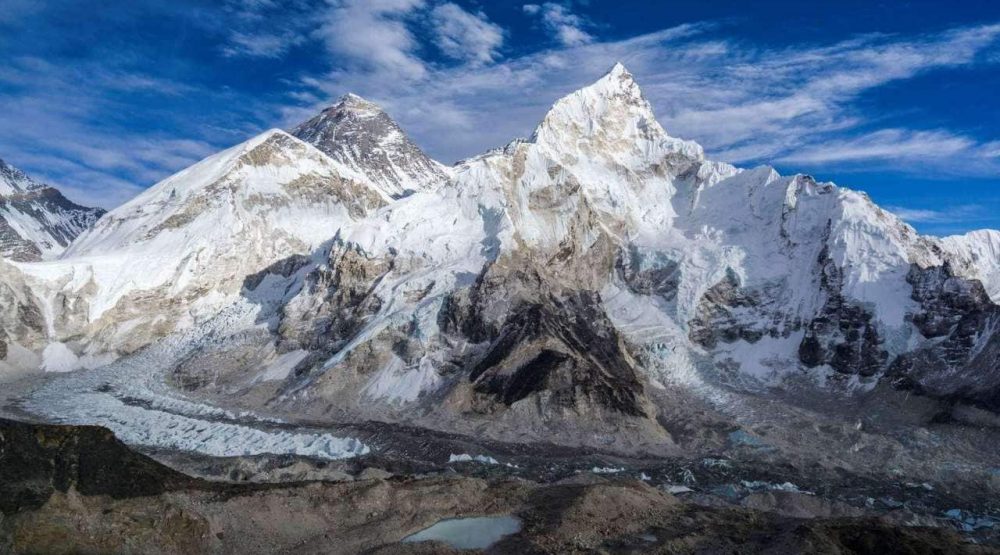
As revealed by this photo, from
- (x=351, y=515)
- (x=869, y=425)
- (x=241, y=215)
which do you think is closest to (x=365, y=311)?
(x=241, y=215)

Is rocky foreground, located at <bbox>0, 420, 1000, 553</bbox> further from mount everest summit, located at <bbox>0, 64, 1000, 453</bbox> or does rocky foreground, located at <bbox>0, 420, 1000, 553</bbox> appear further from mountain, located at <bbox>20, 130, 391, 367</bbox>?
mountain, located at <bbox>20, 130, 391, 367</bbox>

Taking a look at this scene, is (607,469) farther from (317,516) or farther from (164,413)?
(164,413)

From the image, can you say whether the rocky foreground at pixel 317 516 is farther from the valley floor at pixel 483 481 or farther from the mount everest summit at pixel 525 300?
the mount everest summit at pixel 525 300

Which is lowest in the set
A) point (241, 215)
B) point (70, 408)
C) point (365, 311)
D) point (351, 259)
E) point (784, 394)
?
point (70, 408)

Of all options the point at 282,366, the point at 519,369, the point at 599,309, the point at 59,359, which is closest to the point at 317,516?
the point at 519,369

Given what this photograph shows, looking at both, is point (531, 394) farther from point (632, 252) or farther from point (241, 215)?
point (241, 215)

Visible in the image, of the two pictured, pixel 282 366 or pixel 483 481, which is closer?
pixel 483 481

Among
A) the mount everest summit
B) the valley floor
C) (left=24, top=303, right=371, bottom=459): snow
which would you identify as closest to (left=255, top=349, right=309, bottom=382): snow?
the mount everest summit
